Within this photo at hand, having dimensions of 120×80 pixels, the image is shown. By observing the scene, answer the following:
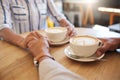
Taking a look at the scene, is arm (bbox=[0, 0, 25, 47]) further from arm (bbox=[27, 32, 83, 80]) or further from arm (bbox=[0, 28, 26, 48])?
arm (bbox=[27, 32, 83, 80])

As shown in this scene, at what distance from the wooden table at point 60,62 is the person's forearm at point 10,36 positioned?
0.26 feet

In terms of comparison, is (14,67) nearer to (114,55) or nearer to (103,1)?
(114,55)

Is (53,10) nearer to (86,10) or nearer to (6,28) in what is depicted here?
(6,28)

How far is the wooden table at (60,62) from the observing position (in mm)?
732

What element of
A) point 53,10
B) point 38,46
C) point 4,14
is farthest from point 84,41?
point 53,10

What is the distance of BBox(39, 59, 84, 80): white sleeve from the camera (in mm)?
613

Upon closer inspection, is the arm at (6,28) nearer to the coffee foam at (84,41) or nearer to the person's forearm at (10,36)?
the person's forearm at (10,36)

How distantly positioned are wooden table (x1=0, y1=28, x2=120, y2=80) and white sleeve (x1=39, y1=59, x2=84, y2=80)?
2.7 inches

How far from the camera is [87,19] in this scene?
424 centimetres

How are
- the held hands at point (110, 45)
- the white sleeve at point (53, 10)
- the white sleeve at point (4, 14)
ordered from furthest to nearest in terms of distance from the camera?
the white sleeve at point (53, 10)
the white sleeve at point (4, 14)
the held hands at point (110, 45)

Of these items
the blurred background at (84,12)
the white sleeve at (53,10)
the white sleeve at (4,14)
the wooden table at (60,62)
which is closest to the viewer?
the wooden table at (60,62)

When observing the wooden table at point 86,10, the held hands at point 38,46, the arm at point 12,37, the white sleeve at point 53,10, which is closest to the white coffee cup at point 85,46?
the held hands at point 38,46

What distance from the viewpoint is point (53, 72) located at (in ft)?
2.11

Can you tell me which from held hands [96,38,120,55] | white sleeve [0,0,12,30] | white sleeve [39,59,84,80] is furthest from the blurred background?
white sleeve [39,59,84,80]
